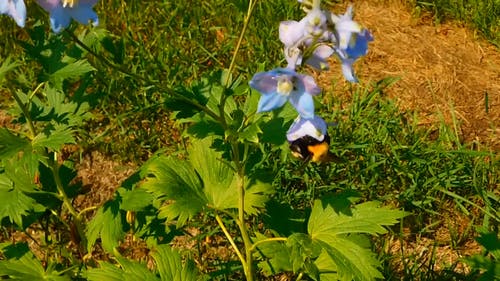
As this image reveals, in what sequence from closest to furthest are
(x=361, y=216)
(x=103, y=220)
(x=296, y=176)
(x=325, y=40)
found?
(x=325, y=40) < (x=361, y=216) < (x=103, y=220) < (x=296, y=176)

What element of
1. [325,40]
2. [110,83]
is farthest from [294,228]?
[110,83]

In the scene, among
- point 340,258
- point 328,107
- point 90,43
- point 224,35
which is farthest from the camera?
point 224,35

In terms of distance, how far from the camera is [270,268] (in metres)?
2.21

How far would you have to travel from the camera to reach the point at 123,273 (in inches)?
83.0

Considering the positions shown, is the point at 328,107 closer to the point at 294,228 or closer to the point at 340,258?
the point at 294,228

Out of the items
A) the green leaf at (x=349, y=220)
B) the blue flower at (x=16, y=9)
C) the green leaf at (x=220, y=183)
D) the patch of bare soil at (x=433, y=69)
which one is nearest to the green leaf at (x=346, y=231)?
the green leaf at (x=349, y=220)

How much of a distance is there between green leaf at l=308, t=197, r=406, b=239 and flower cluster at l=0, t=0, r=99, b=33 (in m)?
0.82

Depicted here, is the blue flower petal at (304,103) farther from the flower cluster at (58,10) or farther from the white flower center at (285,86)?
the flower cluster at (58,10)

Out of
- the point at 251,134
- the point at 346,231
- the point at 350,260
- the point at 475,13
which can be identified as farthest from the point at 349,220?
the point at 475,13

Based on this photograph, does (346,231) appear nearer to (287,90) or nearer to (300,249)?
(300,249)

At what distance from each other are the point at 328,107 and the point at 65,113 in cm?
129

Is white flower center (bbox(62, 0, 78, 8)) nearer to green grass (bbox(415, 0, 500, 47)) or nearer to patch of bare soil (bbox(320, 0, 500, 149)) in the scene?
patch of bare soil (bbox(320, 0, 500, 149))

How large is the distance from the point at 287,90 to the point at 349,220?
23.5 inches

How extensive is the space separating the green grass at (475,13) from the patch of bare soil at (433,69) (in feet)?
0.15
